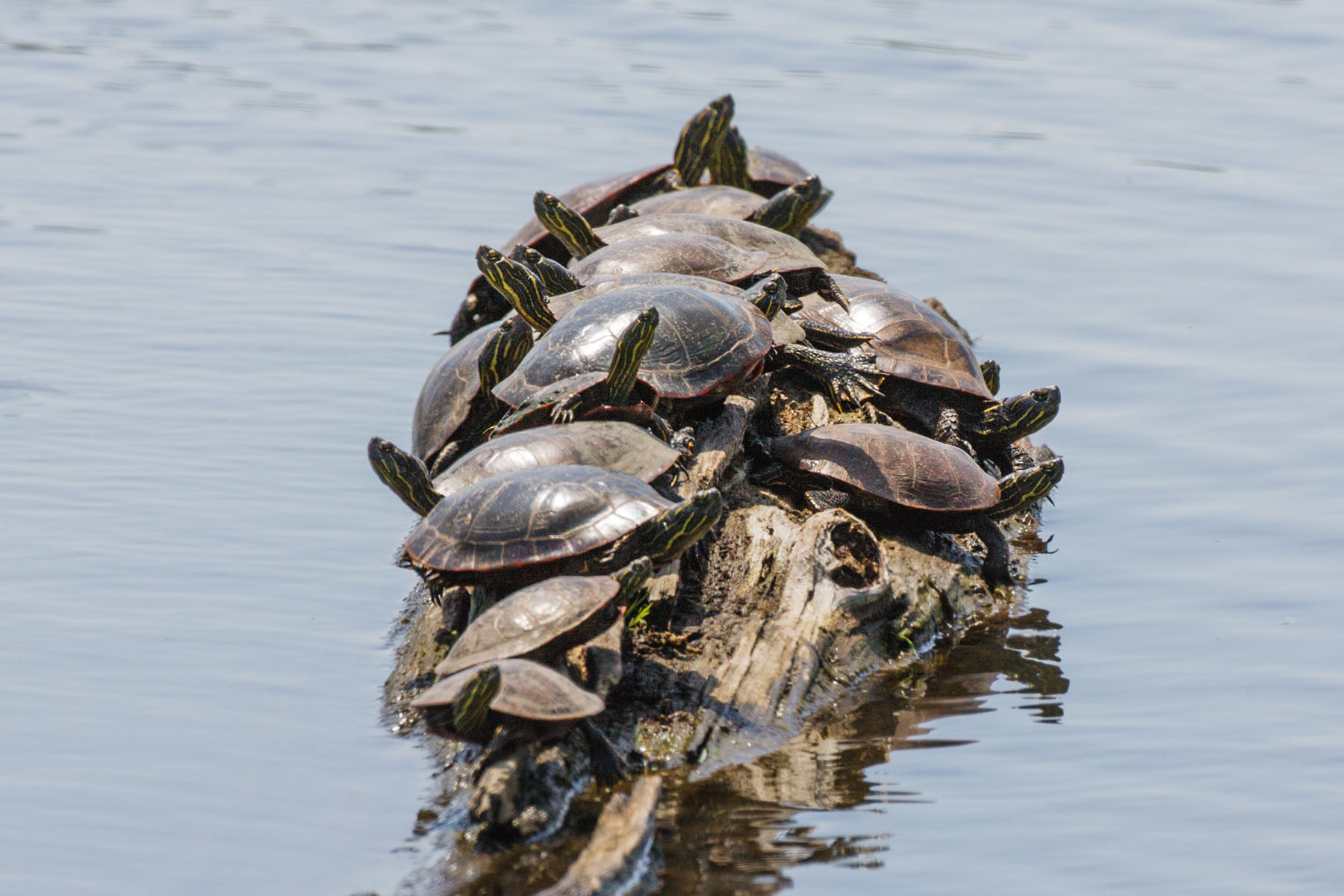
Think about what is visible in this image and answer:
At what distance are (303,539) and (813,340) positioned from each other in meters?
2.42

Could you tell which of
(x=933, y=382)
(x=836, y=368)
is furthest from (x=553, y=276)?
(x=933, y=382)

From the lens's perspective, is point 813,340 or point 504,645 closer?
point 504,645

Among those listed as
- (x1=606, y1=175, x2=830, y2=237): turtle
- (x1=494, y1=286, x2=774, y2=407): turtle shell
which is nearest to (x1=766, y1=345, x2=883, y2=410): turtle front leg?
(x1=494, y1=286, x2=774, y2=407): turtle shell

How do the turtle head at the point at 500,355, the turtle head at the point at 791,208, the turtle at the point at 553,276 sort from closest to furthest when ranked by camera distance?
the turtle head at the point at 500,355 → the turtle at the point at 553,276 → the turtle head at the point at 791,208

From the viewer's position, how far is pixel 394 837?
4.07m

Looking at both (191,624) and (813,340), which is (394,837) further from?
(813,340)

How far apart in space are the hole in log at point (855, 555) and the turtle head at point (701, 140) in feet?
14.3

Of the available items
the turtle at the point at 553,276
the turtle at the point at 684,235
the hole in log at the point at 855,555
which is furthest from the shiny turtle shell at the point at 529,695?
the turtle at the point at 684,235

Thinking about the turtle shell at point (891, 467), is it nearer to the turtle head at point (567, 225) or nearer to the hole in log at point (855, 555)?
→ the hole in log at point (855, 555)

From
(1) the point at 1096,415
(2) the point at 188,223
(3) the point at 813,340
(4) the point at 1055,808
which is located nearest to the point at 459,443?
(3) the point at 813,340

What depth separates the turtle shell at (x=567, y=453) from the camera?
4.64 metres

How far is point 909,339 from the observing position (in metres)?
6.30

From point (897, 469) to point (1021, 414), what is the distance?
4.05 ft

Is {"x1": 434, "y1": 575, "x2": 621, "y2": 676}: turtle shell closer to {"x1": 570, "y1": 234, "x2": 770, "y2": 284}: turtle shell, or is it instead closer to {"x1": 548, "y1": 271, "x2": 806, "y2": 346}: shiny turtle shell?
{"x1": 548, "y1": 271, "x2": 806, "y2": 346}: shiny turtle shell
